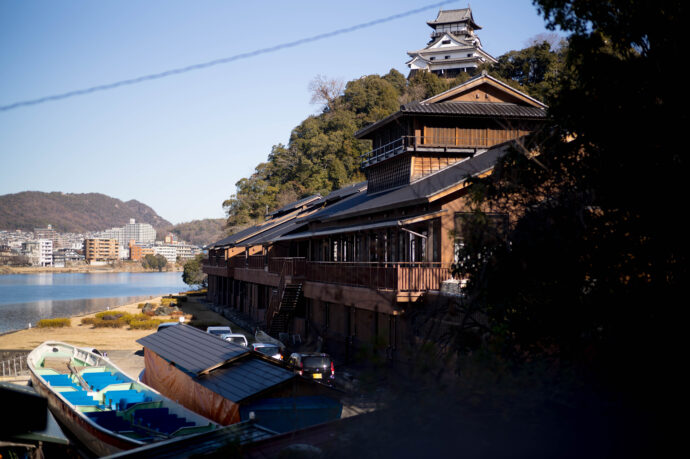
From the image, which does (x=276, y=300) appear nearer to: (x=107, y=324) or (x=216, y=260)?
(x=107, y=324)

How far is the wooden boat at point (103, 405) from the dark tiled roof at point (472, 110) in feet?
59.2

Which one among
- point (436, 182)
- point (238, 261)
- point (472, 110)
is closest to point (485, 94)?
point (472, 110)

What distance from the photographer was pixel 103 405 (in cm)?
1802

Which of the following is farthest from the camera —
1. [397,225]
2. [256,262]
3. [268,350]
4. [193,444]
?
[256,262]

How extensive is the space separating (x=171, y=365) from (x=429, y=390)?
11.9 m

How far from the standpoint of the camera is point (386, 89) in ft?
268

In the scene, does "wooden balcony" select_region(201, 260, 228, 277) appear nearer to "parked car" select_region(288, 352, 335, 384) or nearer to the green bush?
the green bush

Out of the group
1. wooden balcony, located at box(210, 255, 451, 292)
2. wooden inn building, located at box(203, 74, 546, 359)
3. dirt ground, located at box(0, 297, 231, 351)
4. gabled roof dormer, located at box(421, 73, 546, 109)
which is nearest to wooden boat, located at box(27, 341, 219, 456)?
wooden inn building, located at box(203, 74, 546, 359)

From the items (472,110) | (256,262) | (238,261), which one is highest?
(472,110)

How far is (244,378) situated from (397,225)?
10943 mm

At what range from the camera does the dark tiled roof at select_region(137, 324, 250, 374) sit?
50.4 feet

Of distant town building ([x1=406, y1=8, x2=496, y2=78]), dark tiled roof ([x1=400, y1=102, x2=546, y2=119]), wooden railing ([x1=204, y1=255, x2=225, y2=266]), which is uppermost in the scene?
distant town building ([x1=406, y1=8, x2=496, y2=78])

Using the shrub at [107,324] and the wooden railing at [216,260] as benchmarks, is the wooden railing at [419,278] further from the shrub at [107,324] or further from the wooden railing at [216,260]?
the wooden railing at [216,260]

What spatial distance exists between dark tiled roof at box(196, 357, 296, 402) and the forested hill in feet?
188
